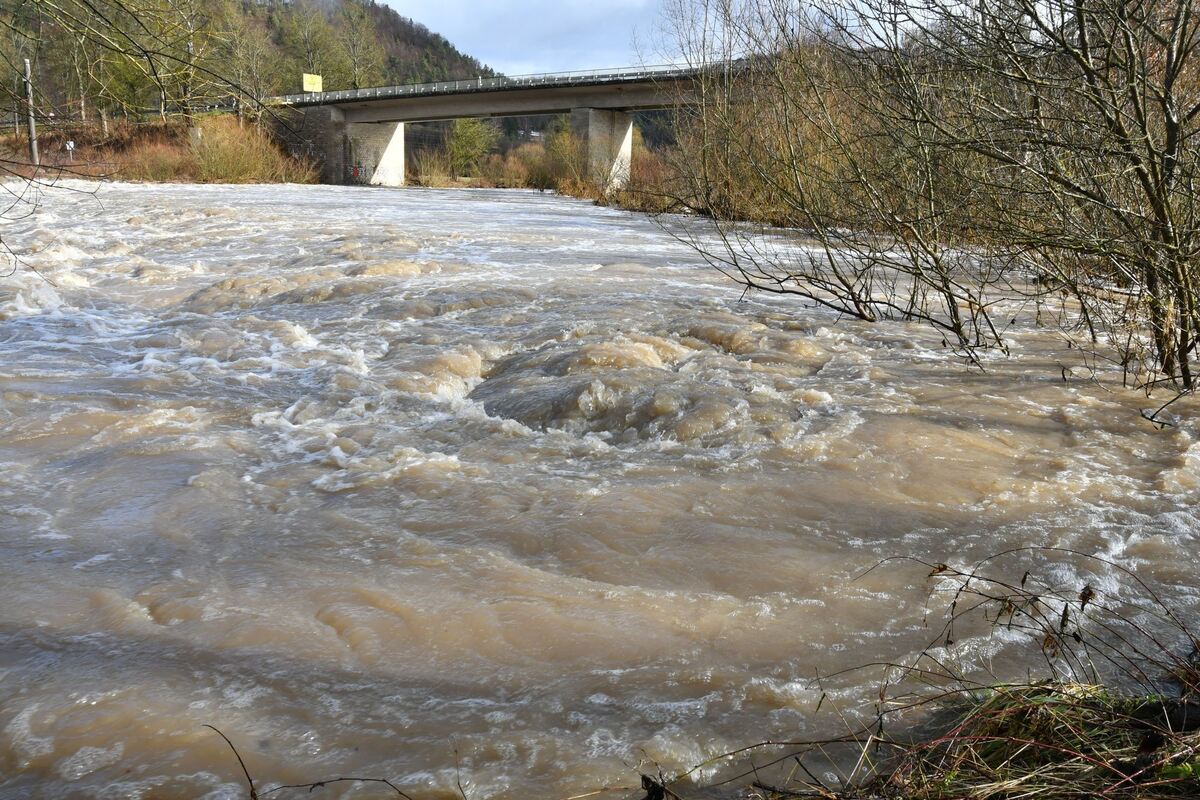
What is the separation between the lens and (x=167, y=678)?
107 inches

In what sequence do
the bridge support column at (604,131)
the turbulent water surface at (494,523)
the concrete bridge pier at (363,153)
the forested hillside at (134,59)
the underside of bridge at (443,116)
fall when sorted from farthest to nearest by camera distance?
the concrete bridge pier at (363,153), the underside of bridge at (443,116), the bridge support column at (604,131), the forested hillside at (134,59), the turbulent water surface at (494,523)

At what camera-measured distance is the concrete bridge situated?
134ft

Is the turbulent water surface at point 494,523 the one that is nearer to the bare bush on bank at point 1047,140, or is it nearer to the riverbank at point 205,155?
the bare bush on bank at point 1047,140

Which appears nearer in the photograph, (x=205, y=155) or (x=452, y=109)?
(x=205, y=155)

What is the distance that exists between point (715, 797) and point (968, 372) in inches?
193

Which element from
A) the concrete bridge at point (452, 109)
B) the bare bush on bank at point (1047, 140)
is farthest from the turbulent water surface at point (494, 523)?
the concrete bridge at point (452, 109)

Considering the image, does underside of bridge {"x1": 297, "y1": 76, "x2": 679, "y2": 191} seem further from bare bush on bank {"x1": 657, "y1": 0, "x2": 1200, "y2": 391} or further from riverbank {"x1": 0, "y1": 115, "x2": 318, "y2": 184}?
bare bush on bank {"x1": 657, "y1": 0, "x2": 1200, "y2": 391}

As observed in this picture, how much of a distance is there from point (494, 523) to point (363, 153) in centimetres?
4965

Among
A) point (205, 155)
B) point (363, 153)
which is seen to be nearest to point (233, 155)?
point (205, 155)

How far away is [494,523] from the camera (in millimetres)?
3924

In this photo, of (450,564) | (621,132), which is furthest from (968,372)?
(621,132)

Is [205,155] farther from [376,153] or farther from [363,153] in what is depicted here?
[376,153]

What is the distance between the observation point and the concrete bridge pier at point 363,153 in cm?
4909

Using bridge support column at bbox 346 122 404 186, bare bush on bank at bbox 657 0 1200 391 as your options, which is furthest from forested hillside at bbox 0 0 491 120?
bridge support column at bbox 346 122 404 186
